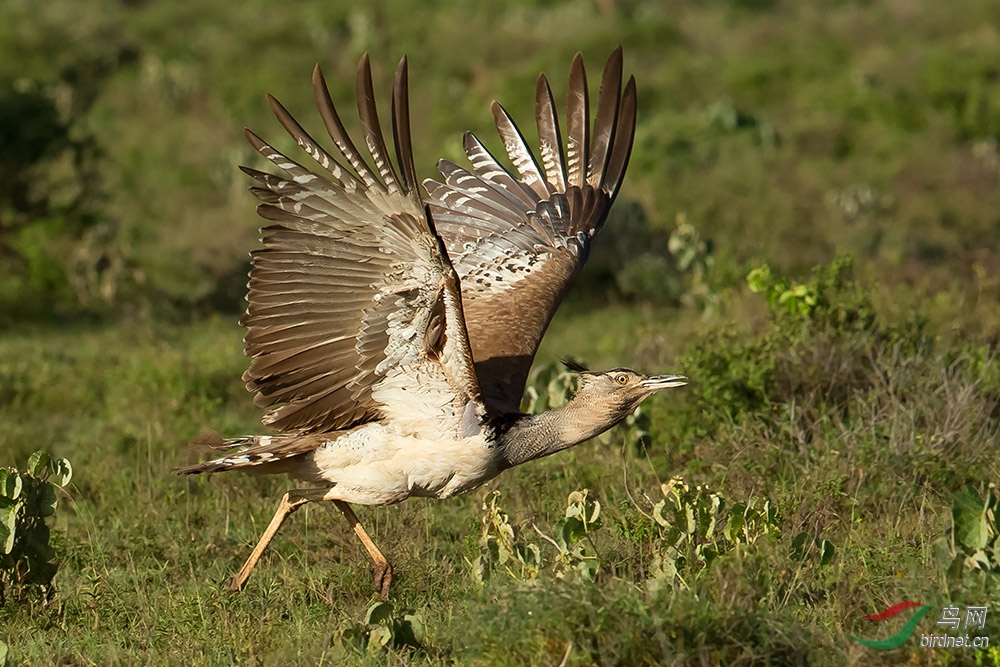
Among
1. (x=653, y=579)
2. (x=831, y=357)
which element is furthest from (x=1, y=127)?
(x=653, y=579)

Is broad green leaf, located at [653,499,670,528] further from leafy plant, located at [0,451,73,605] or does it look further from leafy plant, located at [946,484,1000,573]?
leafy plant, located at [0,451,73,605]

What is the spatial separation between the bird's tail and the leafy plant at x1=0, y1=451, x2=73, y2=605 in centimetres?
54

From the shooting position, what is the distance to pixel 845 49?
1883cm

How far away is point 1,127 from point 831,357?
22.8ft

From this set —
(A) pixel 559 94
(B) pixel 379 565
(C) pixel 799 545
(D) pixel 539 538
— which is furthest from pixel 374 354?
(A) pixel 559 94

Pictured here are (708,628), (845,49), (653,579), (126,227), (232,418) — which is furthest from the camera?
(845,49)

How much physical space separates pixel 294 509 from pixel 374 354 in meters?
0.92

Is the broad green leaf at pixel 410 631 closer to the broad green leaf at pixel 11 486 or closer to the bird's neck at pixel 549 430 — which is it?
the bird's neck at pixel 549 430

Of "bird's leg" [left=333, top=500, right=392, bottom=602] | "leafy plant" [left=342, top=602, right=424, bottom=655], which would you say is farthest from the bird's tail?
"leafy plant" [left=342, top=602, right=424, bottom=655]

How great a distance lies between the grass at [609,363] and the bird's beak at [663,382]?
1.56 feet

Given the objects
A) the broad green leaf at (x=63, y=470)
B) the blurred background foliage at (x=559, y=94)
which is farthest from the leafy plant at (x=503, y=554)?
the blurred background foliage at (x=559, y=94)

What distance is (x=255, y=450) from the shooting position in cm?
512

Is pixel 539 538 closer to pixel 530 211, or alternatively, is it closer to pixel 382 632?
pixel 382 632

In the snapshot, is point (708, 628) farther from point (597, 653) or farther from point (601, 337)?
point (601, 337)
